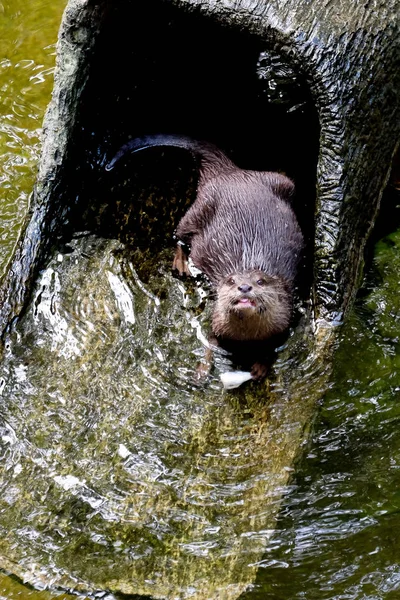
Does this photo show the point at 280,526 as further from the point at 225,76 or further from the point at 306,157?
the point at 225,76

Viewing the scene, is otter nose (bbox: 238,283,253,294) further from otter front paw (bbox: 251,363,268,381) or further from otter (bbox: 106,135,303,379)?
otter front paw (bbox: 251,363,268,381)

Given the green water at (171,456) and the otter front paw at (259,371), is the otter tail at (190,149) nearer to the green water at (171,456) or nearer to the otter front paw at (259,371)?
the green water at (171,456)

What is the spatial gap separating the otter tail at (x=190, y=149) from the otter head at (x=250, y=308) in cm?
71

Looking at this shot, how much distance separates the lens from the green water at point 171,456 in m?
2.71

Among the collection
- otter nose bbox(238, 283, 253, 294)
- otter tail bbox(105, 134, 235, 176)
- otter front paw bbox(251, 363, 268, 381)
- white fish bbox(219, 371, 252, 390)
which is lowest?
white fish bbox(219, 371, 252, 390)

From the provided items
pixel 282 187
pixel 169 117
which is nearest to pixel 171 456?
pixel 282 187

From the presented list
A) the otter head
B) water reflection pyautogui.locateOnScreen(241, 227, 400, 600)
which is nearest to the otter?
the otter head

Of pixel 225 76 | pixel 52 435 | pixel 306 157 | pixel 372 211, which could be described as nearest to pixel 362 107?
pixel 372 211

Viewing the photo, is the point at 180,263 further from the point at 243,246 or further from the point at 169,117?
the point at 169,117

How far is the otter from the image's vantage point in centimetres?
339

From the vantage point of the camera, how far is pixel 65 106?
3.63 meters

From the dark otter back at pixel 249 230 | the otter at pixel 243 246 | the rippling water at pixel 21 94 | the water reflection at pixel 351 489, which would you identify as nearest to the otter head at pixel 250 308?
the otter at pixel 243 246

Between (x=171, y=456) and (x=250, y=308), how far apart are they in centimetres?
70

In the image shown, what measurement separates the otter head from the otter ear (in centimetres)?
47
